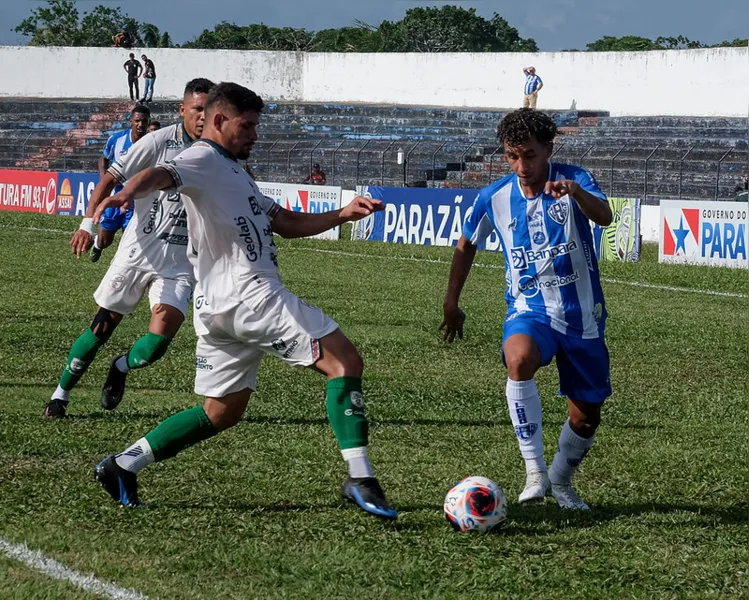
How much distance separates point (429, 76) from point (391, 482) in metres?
41.5

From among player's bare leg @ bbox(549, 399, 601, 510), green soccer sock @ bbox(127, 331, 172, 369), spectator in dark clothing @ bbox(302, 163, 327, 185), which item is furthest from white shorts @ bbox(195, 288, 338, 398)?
spectator in dark clothing @ bbox(302, 163, 327, 185)

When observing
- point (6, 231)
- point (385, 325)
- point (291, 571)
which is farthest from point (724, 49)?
point (291, 571)

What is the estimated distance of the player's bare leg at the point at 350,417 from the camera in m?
5.38

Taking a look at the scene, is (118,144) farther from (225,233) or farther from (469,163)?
(469,163)

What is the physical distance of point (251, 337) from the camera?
17.8 ft

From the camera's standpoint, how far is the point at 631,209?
872 inches

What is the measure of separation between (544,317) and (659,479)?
4.64 ft

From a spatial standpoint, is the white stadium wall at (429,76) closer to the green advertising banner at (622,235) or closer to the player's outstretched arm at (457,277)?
the green advertising banner at (622,235)

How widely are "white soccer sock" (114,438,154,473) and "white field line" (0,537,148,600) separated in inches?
27.0

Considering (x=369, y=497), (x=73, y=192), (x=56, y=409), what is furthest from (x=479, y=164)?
(x=369, y=497)

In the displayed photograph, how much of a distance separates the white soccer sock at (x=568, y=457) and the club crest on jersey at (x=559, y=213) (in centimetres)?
107

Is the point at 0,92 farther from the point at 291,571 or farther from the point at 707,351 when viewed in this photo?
the point at 291,571

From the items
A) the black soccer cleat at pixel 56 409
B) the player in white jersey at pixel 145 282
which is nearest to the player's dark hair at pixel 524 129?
the player in white jersey at pixel 145 282

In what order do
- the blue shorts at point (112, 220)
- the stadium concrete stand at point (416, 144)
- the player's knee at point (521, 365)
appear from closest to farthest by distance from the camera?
1. the player's knee at point (521, 365)
2. the blue shorts at point (112, 220)
3. the stadium concrete stand at point (416, 144)
